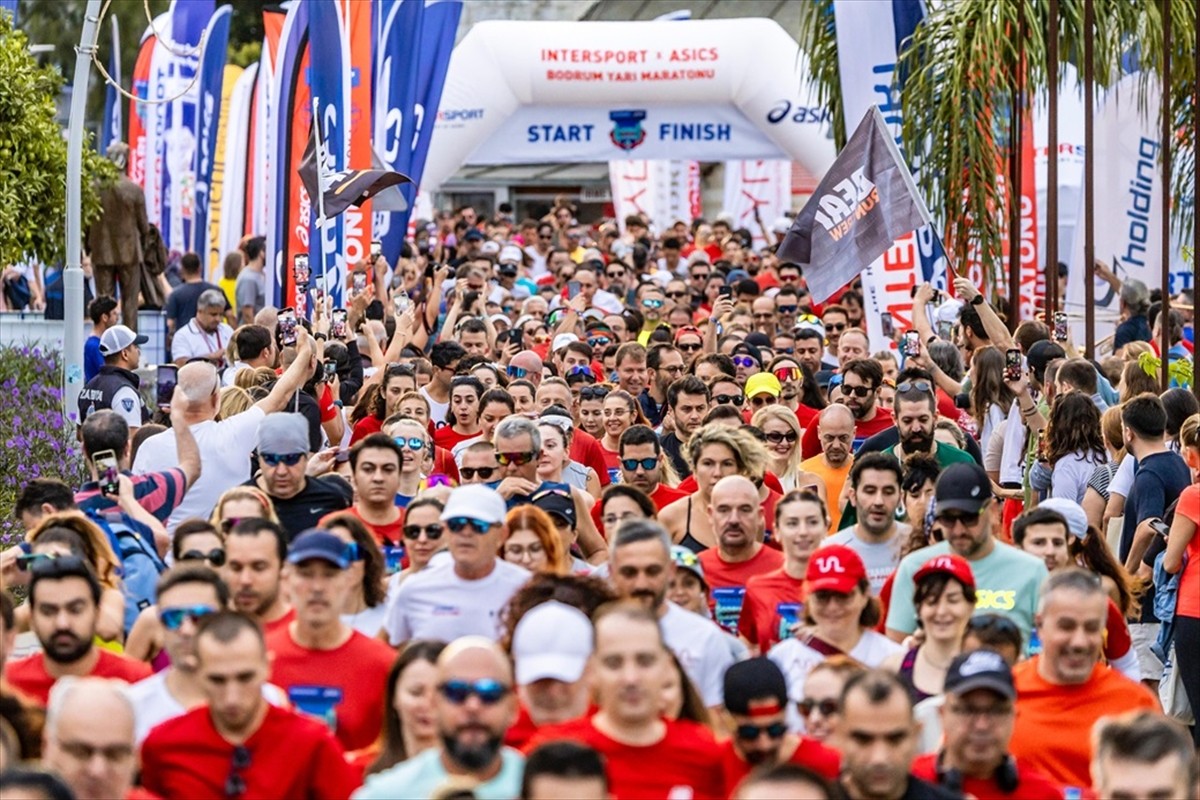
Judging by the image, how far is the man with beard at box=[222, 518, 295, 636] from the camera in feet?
27.9

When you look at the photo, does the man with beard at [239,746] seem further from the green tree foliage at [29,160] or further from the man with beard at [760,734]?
→ the green tree foliage at [29,160]

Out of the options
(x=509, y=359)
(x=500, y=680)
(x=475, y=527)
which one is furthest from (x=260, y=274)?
(x=500, y=680)

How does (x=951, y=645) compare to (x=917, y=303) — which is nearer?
(x=951, y=645)

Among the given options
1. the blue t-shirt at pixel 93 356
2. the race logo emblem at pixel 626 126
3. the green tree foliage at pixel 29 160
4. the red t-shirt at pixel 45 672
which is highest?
the race logo emblem at pixel 626 126

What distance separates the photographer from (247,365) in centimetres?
1455

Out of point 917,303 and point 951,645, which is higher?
point 917,303

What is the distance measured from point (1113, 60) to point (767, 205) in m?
17.6

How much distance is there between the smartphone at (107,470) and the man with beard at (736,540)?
2.38 meters

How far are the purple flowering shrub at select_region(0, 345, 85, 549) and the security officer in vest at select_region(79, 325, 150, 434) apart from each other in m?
1.17

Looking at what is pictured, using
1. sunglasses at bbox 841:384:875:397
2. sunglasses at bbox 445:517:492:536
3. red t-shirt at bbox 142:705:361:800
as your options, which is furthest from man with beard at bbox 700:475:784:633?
sunglasses at bbox 841:384:875:397

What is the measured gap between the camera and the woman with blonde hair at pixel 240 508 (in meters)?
9.65

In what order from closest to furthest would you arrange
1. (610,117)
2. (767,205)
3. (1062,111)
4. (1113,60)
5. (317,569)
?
(317,569)
(1113,60)
(1062,111)
(610,117)
(767,205)

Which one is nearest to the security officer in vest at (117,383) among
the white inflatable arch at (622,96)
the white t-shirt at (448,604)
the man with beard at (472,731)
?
the white t-shirt at (448,604)

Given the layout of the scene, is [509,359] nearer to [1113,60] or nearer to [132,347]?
[132,347]
